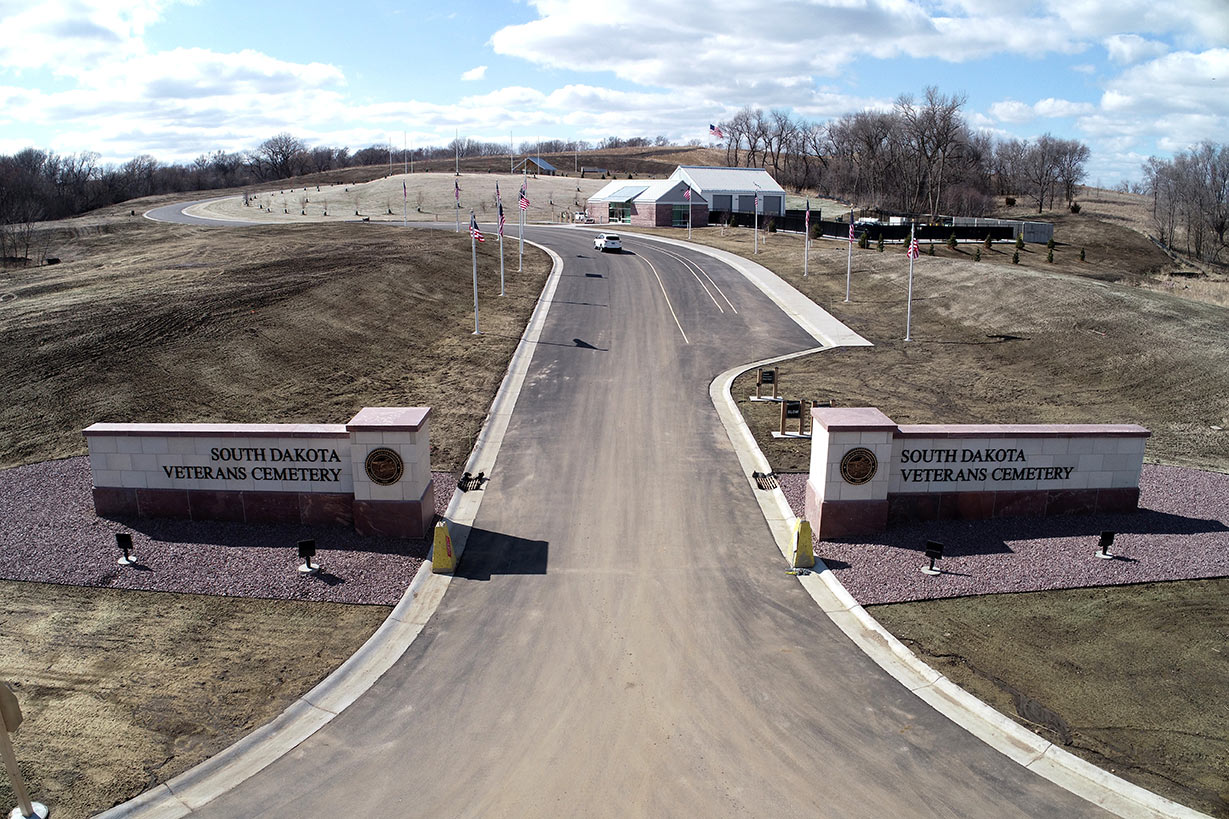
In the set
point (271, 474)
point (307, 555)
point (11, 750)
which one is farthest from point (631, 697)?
point (271, 474)

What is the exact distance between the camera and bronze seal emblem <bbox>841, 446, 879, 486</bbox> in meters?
15.7

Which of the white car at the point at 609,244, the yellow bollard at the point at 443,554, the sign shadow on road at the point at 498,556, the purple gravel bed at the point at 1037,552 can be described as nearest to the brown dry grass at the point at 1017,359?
the purple gravel bed at the point at 1037,552

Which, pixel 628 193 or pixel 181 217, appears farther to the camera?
pixel 181 217

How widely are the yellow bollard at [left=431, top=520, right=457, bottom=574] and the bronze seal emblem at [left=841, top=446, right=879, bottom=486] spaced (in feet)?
25.5

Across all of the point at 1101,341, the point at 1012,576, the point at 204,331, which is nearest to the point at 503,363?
the point at 204,331

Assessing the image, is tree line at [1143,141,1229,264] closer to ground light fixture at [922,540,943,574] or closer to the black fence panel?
the black fence panel

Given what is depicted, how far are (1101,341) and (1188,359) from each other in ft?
11.2

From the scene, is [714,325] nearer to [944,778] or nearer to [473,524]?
[473,524]

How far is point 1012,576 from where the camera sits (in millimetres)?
14234

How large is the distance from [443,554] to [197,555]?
4.68 m

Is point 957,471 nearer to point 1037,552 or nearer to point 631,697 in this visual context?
point 1037,552

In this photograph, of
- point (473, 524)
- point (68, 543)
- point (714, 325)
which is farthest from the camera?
point (714, 325)

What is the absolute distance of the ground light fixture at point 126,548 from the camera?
14.3 m

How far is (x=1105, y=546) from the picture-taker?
1488 cm
